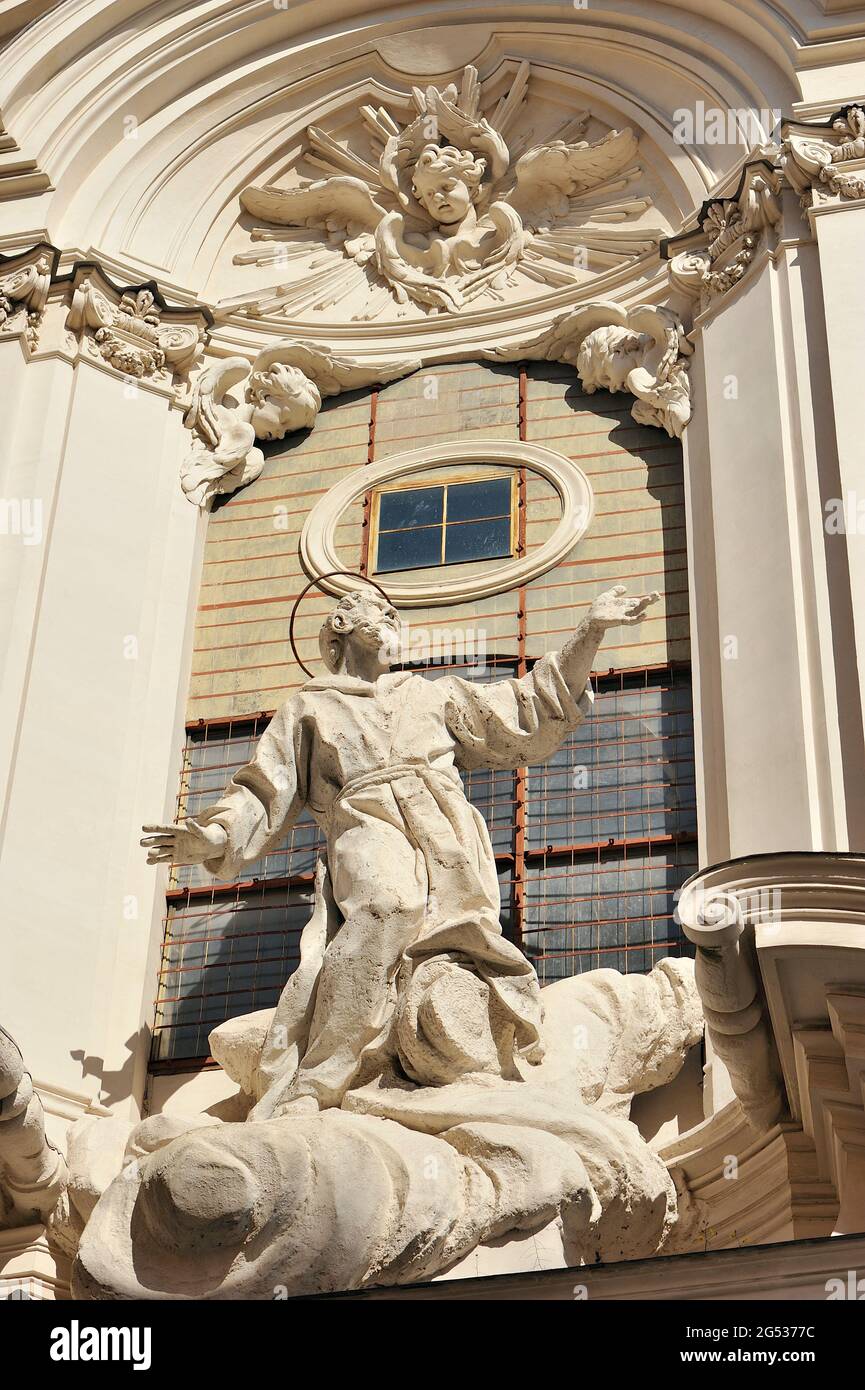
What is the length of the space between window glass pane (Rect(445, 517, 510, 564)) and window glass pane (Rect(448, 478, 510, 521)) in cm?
5

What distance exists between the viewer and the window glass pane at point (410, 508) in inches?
425

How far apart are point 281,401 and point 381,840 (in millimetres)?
3813

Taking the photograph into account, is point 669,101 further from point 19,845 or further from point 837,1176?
point 837,1176

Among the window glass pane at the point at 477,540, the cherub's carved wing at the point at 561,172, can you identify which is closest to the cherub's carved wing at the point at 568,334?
the cherub's carved wing at the point at 561,172

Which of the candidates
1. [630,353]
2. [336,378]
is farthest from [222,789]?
[630,353]

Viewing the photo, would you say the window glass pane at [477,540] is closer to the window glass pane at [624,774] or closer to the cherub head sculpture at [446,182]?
the window glass pane at [624,774]

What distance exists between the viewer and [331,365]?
11430 mm

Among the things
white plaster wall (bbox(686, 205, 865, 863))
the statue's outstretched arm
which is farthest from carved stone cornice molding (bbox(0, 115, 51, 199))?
the statue's outstretched arm

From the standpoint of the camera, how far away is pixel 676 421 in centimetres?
1055

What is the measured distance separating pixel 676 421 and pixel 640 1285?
17.6 feet

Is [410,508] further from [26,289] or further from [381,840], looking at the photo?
[381,840]

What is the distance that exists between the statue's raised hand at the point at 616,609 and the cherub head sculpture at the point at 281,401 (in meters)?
3.48

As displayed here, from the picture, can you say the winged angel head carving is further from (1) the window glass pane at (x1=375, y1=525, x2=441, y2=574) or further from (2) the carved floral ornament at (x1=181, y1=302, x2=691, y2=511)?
(1) the window glass pane at (x1=375, y1=525, x2=441, y2=574)
